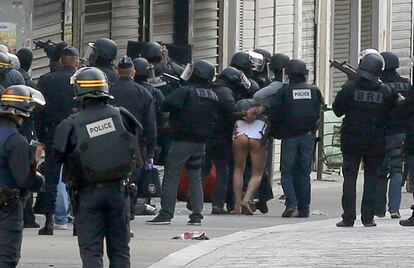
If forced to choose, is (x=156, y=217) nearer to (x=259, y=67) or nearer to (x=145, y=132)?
(x=145, y=132)

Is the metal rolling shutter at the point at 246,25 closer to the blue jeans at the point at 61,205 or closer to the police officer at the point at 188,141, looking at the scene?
the police officer at the point at 188,141

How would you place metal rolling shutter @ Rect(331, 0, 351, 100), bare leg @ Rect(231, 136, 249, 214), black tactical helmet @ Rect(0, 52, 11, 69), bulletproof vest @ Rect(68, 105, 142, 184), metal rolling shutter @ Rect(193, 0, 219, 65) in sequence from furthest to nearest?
metal rolling shutter @ Rect(331, 0, 351, 100) → metal rolling shutter @ Rect(193, 0, 219, 65) → bare leg @ Rect(231, 136, 249, 214) → black tactical helmet @ Rect(0, 52, 11, 69) → bulletproof vest @ Rect(68, 105, 142, 184)

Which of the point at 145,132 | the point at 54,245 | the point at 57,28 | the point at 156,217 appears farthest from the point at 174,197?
the point at 57,28

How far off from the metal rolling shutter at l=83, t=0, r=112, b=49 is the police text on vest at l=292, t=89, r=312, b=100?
4.77m

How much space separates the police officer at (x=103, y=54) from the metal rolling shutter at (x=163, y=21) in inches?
330

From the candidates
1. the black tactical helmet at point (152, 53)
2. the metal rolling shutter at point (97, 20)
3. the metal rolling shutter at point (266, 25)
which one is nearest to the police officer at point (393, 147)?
the black tactical helmet at point (152, 53)

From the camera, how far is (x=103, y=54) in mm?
17000

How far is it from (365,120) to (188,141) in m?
2.08

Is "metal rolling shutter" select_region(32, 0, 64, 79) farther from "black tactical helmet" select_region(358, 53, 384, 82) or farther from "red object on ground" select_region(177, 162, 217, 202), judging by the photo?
"black tactical helmet" select_region(358, 53, 384, 82)

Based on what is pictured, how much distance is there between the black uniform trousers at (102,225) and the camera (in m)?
11.7

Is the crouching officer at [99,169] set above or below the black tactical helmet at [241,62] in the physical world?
below

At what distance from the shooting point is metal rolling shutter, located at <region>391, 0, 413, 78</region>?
1513 inches

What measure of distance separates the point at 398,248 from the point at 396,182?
4358 mm

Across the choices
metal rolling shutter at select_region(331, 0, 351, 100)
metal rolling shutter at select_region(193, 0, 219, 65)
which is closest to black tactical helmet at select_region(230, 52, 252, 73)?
metal rolling shutter at select_region(193, 0, 219, 65)
